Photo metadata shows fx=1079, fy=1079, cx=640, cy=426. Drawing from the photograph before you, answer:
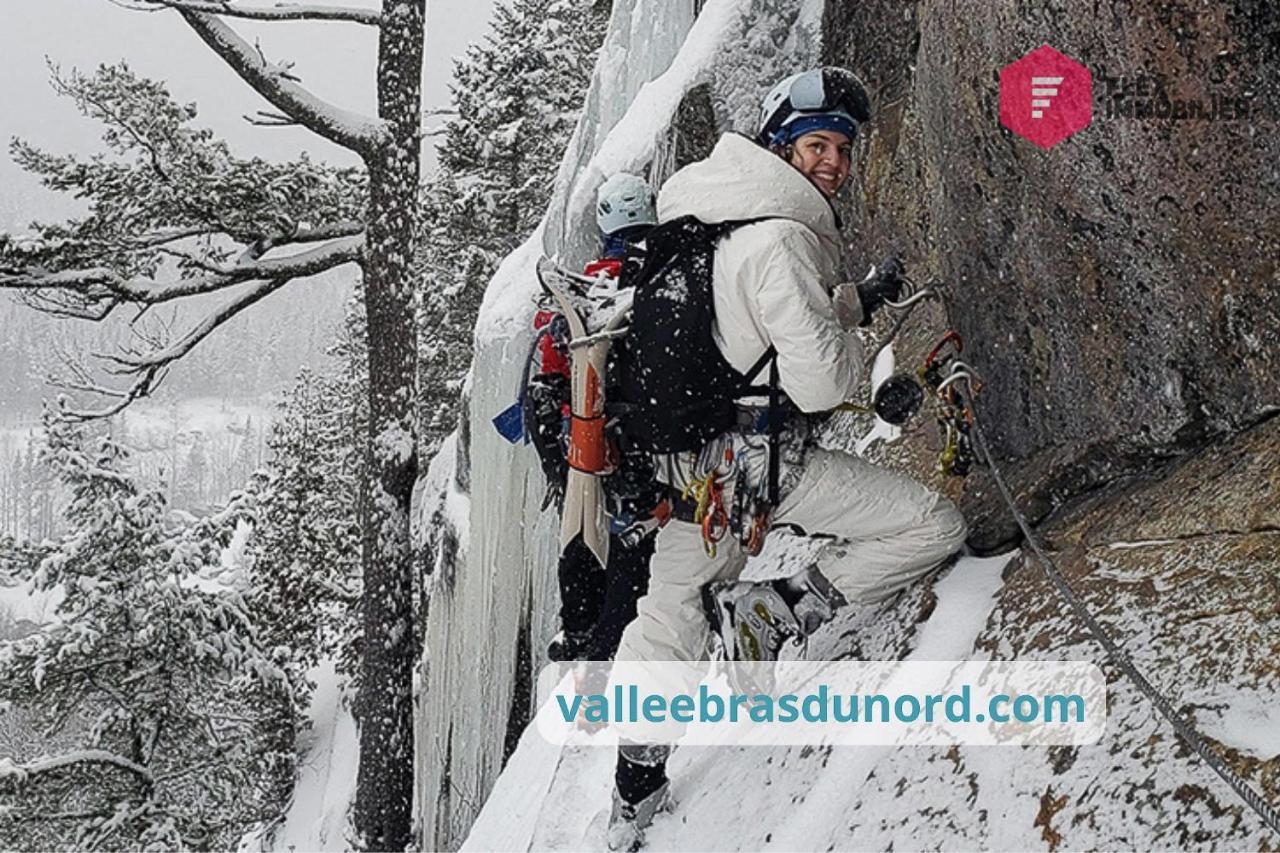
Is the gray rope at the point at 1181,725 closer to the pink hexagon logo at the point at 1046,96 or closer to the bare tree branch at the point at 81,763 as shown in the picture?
the pink hexagon logo at the point at 1046,96

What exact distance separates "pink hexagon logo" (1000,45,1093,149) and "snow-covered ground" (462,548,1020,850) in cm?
139

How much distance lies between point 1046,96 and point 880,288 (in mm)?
760

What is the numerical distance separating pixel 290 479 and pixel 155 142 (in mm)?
14923

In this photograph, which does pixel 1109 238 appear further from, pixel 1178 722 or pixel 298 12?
pixel 298 12

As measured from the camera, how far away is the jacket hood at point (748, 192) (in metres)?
3.10

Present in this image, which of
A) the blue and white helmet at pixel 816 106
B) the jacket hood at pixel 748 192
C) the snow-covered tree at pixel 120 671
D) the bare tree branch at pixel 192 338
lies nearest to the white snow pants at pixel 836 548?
the jacket hood at pixel 748 192

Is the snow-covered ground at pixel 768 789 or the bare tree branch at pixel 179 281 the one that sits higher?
the bare tree branch at pixel 179 281

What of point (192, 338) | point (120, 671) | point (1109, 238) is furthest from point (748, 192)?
point (120, 671)

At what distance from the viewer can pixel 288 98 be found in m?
8.42

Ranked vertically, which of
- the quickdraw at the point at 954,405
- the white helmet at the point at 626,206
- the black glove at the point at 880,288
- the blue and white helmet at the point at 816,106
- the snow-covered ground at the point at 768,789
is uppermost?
the blue and white helmet at the point at 816,106

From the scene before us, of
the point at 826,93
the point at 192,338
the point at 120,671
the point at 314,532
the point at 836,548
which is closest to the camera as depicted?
the point at 826,93

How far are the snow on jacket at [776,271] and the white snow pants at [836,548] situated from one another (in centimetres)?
40

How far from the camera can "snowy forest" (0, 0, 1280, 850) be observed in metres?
2.88

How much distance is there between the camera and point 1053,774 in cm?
262
